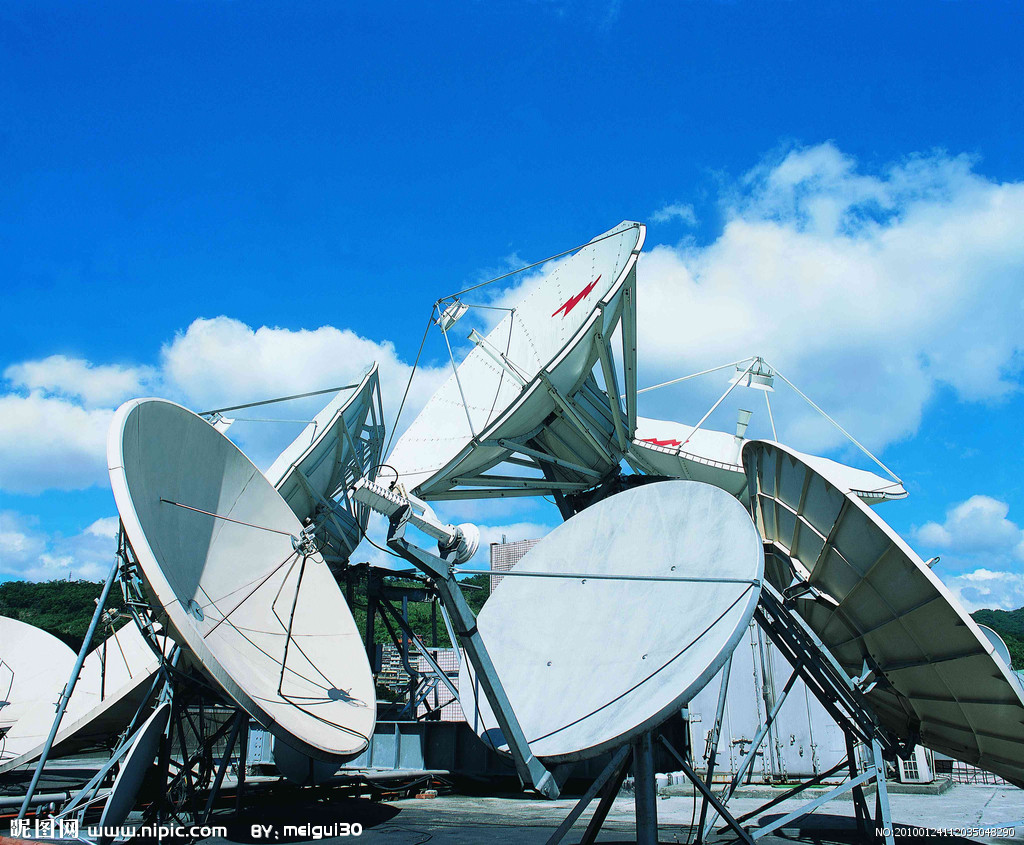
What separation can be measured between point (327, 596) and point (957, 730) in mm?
11337

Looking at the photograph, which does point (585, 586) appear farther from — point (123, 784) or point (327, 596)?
point (123, 784)

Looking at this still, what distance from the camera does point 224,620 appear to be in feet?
42.6

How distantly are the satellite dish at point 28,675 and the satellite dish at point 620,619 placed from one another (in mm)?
17356

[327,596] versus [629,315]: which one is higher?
[629,315]

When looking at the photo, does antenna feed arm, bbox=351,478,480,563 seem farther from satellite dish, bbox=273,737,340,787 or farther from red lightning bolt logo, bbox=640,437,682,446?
red lightning bolt logo, bbox=640,437,682,446

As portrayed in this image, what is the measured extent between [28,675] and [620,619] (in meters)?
21.9

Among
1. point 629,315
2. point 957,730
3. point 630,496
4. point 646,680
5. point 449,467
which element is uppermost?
point 629,315

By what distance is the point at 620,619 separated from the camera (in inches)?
429

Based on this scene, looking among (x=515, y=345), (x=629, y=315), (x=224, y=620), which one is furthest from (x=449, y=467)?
(x=224, y=620)

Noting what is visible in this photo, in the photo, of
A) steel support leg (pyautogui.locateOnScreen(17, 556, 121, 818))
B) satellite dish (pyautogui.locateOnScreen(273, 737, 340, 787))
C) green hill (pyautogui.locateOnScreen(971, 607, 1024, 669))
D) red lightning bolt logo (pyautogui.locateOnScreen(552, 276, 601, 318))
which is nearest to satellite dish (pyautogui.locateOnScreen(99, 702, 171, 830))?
steel support leg (pyautogui.locateOnScreen(17, 556, 121, 818))

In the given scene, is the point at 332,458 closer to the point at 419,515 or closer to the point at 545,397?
the point at 545,397

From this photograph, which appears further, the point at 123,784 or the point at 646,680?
the point at 123,784

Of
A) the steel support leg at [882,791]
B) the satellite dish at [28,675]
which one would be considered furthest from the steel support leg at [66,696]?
the satellite dish at [28,675]

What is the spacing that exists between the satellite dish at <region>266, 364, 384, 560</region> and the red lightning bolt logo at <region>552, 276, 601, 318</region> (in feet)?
18.8
